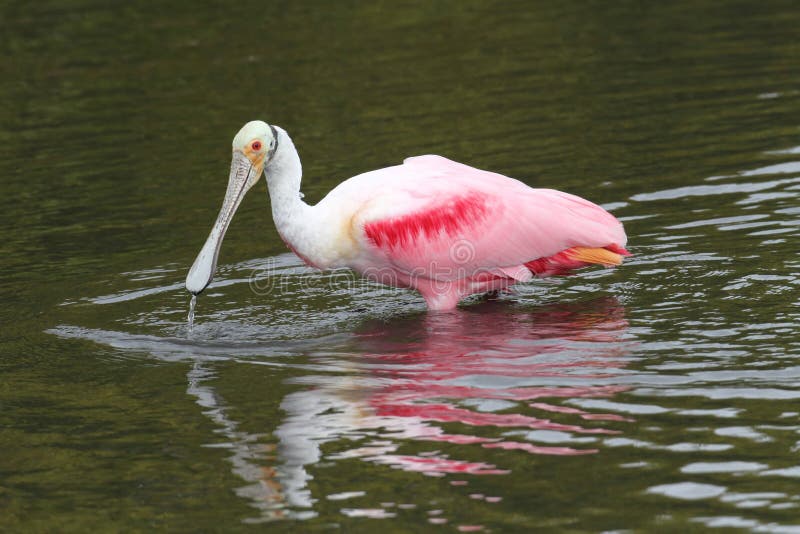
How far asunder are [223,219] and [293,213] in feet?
1.57

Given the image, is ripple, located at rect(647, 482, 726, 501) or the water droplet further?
the water droplet

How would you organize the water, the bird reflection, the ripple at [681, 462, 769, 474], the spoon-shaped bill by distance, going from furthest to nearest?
the spoon-shaped bill < the bird reflection < the water < the ripple at [681, 462, 769, 474]

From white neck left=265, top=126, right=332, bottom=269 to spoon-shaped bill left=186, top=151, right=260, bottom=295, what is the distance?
15 centimetres

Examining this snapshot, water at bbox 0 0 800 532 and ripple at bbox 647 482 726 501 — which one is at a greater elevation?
water at bbox 0 0 800 532

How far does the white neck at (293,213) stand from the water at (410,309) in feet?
1.58

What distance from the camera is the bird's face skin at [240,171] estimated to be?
9.05 m

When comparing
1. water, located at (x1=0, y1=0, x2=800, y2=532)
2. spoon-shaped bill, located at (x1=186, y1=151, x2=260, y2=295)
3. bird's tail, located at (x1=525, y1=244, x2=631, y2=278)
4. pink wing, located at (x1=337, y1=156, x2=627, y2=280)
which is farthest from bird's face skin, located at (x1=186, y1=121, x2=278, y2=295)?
bird's tail, located at (x1=525, y1=244, x2=631, y2=278)

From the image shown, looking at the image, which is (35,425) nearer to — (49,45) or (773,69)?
(773,69)

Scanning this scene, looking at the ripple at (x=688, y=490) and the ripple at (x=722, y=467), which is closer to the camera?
the ripple at (x=688, y=490)

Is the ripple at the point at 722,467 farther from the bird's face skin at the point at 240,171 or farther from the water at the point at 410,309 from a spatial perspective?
the bird's face skin at the point at 240,171

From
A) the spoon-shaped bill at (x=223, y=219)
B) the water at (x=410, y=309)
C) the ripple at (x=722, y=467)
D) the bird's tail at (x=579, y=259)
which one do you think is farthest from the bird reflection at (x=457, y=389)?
the spoon-shaped bill at (x=223, y=219)

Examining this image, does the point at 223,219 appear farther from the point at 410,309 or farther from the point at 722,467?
the point at 722,467

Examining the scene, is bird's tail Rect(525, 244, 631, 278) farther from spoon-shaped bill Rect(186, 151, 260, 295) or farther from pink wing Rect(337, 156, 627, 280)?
spoon-shaped bill Rect(186, 151, 260, 295)

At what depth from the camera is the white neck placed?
8.98 m
